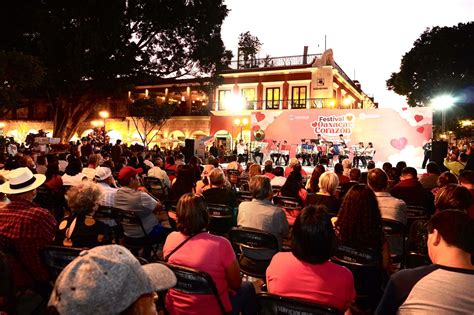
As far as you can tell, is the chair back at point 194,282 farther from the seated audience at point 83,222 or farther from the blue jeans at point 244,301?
the seated audience at point 83,222

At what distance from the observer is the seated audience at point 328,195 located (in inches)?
203

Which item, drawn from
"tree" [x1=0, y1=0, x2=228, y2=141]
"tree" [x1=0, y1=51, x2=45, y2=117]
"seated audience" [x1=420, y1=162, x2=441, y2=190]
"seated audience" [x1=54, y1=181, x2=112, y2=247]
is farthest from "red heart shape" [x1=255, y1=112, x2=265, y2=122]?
"seated audience" [x1=54, y1=181, x2=112, y2=247]

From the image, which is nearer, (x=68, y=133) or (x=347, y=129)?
(x=347, y=129)

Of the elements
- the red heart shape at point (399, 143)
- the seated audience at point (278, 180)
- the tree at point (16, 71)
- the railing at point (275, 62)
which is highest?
the railing at point (275, 62)

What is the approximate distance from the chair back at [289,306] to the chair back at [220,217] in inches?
110

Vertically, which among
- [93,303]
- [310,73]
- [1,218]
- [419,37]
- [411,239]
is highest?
[419,37]

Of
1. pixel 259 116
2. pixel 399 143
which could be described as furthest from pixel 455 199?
pixel 259 116

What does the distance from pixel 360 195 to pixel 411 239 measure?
114cm

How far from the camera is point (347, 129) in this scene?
2045 cm

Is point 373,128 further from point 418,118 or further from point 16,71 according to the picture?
point 16,71

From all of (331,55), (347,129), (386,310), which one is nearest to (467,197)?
(386,310)

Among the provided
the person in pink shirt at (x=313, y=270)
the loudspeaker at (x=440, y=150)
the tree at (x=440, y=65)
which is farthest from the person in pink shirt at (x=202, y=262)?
the tree at (x=440, y=65)

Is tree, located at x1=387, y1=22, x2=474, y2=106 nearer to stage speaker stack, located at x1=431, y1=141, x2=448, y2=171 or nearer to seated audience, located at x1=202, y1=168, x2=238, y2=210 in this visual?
stage speaker stack, located at x1=431, y1=141, x2=448, y2=171

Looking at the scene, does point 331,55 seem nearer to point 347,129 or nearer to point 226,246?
point 347,129
